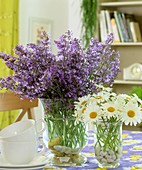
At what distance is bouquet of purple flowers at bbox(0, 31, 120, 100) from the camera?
157cm

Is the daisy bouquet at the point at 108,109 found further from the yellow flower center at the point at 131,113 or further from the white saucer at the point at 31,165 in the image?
the white saucer at the point at 31,165

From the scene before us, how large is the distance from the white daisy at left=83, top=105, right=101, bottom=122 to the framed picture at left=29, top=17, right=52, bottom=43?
8.08 feet

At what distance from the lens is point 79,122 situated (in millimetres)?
1621

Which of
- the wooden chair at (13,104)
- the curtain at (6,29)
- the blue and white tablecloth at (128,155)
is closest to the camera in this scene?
the blue and white tablecloth at (128,155)

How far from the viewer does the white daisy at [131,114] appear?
1519 mm

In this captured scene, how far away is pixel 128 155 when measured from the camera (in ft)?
5.93

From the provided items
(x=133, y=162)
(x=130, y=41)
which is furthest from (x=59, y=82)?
(x=130, y=41)

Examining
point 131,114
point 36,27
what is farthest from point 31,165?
point 36,27

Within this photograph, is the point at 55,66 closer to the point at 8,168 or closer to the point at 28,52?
the point at 28,52

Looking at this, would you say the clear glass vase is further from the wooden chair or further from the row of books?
the row of books

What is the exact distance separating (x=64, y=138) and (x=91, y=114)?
161 mm

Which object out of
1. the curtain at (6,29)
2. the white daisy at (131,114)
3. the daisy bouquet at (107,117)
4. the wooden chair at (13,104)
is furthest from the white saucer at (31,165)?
the curtain at (6,29)

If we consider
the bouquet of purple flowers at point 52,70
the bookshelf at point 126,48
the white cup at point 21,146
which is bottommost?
the white cup at point 21,146

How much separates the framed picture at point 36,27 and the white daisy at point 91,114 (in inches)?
97.0
